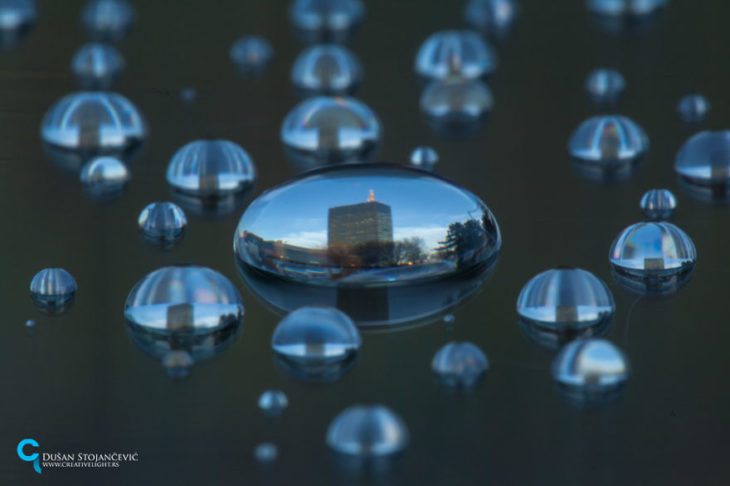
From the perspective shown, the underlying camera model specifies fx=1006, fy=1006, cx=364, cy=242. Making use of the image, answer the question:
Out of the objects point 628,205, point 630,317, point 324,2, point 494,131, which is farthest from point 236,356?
point 324,2

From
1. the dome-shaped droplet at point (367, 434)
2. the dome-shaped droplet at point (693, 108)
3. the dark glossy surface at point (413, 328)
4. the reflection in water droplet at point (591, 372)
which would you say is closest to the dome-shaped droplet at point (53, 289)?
the dark glossy surface at point (413, 328)

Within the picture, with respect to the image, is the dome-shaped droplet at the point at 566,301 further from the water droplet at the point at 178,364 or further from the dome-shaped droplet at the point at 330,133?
the dome-shaped droplet at the point at 330,133

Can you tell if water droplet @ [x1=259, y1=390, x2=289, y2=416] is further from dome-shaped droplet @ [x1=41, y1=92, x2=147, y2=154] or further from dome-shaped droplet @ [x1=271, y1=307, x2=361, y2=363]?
dome-shaped droplet @ [x1=41, y1=92, x2=147, y2=154]

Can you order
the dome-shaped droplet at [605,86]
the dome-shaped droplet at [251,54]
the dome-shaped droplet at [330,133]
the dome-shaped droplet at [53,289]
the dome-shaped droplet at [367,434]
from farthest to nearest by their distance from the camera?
the dome-shaped droplet at [251,54] → the dome-shaped droplet at [605,86] → the dome-shaped droplet at [330,133] → the dome-shaped droplet at [53,289] → the dome-shaped droplet at [367,434]

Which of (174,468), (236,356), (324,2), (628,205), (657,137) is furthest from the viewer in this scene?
(324,2)

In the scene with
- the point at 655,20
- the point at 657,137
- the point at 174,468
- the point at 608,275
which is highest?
the point at 655,20

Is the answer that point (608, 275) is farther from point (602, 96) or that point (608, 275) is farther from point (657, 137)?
point (602, 96)

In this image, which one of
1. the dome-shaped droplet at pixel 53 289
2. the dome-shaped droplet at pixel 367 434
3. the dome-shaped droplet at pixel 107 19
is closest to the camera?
the dome-shaped droplet at pixel 367 434
